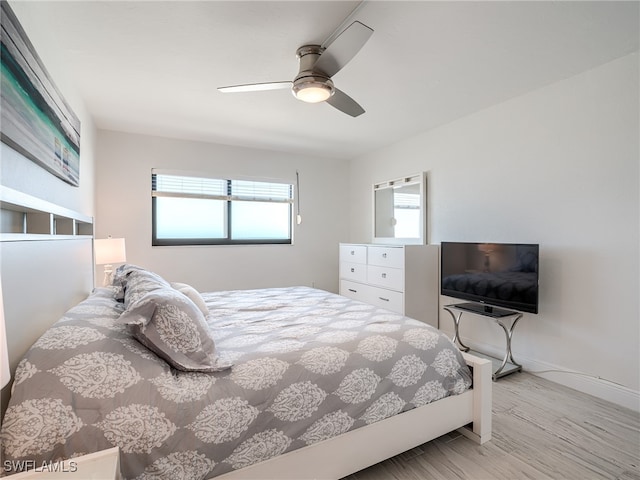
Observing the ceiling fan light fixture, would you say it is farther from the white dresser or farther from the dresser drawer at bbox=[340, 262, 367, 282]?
the dresser drawer at bbox=[340, 262, 367, 282]

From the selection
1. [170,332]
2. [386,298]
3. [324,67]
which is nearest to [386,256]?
[386,298]

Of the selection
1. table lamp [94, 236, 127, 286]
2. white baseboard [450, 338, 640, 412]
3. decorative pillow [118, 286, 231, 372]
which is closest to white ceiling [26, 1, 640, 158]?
table lamp [94, 236, 127, 286]

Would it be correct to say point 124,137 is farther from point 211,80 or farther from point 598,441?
point 598,441

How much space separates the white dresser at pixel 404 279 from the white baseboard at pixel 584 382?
2.72 ft

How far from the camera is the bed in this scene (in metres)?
0.97

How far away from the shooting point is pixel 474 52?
6.86ft

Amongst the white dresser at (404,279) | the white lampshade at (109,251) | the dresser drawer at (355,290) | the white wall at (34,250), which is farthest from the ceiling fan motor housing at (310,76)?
the dresser drawer at (355,290)

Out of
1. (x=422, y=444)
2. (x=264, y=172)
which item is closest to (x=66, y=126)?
(x=264, y=172)

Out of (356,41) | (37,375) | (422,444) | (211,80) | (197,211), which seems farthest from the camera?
(197,211)

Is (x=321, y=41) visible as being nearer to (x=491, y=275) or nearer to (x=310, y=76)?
(x=310, y=76)

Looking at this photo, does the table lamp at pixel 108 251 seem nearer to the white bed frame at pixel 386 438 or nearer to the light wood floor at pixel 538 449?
the white bed frame at pixel 386 438

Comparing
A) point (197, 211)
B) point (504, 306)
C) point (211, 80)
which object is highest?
point (211, 80)

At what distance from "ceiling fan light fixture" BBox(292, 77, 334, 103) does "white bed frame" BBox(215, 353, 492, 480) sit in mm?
1811

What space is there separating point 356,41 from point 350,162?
3.57 metres
